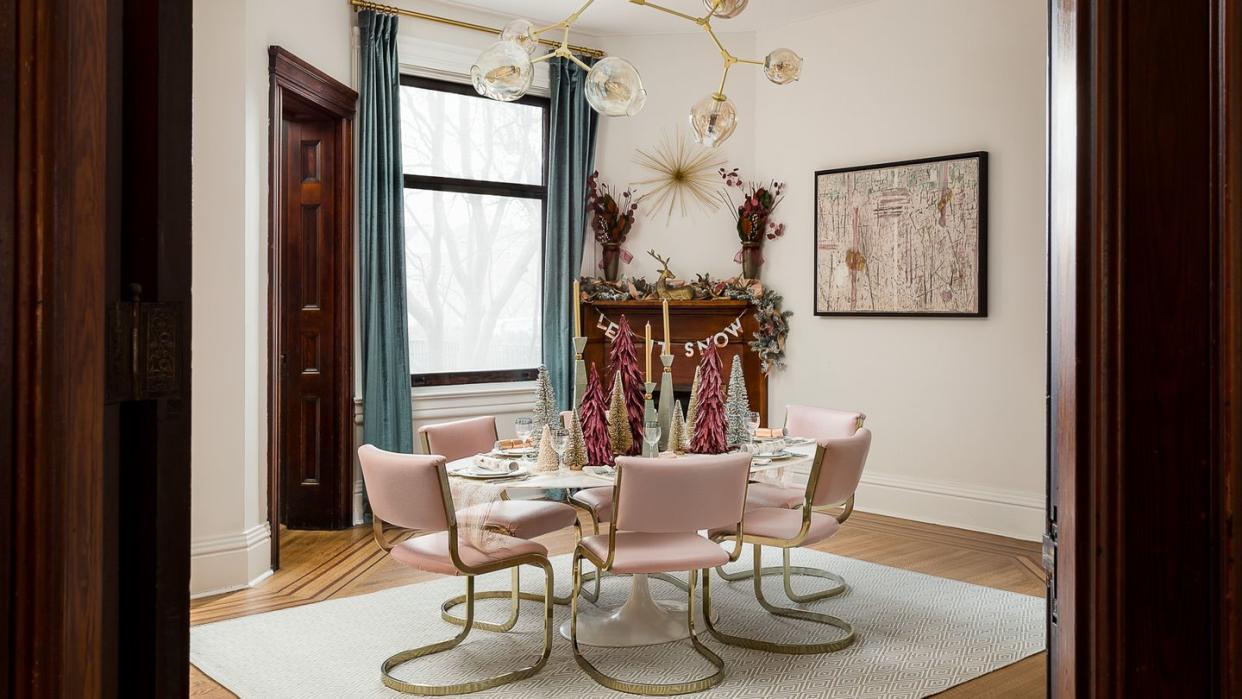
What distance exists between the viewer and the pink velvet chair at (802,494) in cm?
409

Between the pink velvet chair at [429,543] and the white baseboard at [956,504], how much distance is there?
311 cm

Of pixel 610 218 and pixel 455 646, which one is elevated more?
pixel 610 218

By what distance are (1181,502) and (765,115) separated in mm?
5759

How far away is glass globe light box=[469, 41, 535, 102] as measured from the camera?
11.1 ft

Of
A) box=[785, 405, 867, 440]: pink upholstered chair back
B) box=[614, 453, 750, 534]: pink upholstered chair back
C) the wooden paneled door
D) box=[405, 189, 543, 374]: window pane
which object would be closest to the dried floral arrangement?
box=[405, 189, 543, 374]: window pane

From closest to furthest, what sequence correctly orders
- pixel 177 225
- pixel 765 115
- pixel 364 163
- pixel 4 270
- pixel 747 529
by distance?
pixel 4 270 < pixel 177 225 < pixel 747 529 < pixel 364 163 < pixel 765 115

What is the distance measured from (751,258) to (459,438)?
2.89 meters

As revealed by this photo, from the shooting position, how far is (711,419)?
3.63 m

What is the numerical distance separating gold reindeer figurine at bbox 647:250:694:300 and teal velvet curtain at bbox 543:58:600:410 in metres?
0.57

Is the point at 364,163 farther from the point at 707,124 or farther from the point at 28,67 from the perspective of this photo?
A: the point at 28,67

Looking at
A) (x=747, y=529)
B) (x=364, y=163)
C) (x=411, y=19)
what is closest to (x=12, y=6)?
(x=747, y=529)

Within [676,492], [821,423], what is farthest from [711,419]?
[821,423]

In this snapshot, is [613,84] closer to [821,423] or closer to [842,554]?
[821,423]

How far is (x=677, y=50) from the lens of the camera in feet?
21.6
